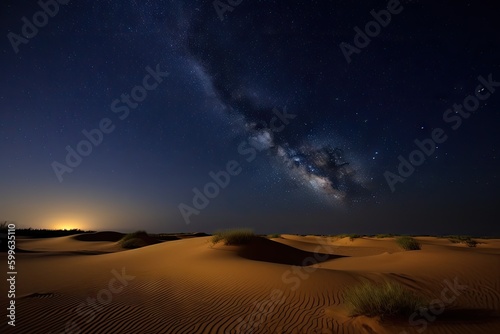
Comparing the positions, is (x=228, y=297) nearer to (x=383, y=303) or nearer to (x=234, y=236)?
(x=383, y=303)

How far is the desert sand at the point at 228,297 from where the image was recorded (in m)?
5.49

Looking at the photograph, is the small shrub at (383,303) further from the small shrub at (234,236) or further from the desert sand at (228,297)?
the small shrub at (234,236)

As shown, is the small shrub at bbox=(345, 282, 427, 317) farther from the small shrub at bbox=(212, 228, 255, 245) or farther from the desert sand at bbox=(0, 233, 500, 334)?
the small shrub at bbox=(212, 228, 255, 245)

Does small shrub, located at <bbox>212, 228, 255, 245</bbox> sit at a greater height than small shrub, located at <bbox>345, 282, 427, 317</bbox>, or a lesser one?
greater

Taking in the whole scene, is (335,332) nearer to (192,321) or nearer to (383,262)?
(192,321)

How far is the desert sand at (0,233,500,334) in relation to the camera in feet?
18.0

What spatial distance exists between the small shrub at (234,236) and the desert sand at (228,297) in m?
2.95

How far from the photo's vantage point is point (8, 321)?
540 cm

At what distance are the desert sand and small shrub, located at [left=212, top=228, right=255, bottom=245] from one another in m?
2.95

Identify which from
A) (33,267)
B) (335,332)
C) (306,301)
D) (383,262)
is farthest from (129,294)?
(383,262)

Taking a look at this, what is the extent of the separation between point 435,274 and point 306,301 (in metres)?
5.79

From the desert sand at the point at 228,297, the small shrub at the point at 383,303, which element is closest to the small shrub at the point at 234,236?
the desert sand at the point at 228,297

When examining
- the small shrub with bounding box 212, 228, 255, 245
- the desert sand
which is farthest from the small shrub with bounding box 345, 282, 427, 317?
the small shrub with bounding box 212, 228, 255, 245

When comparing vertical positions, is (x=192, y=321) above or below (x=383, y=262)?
above
